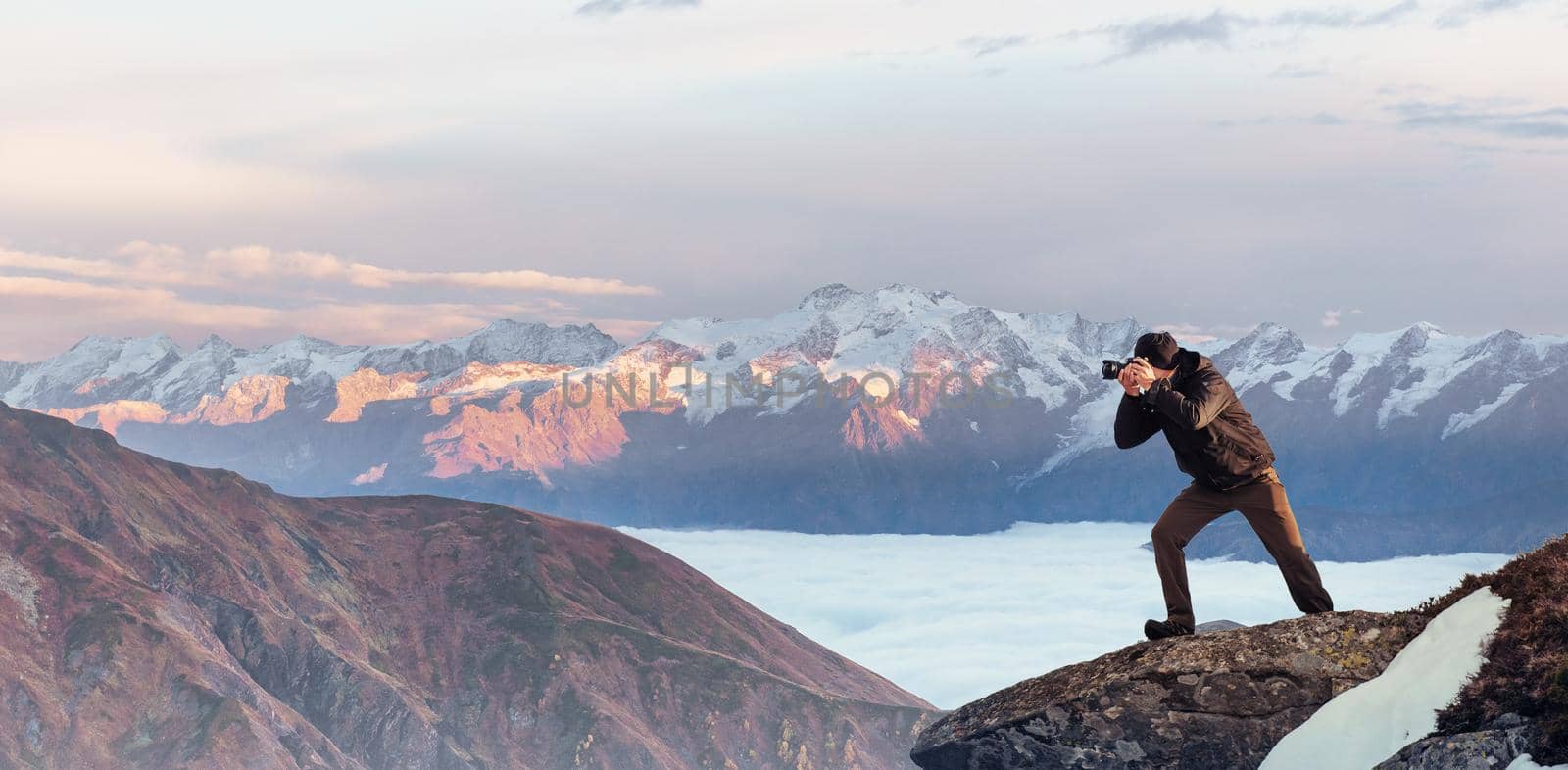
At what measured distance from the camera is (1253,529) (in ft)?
71.4

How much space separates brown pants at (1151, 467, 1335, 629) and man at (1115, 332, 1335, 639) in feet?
0.05

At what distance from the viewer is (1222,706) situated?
21656 mm

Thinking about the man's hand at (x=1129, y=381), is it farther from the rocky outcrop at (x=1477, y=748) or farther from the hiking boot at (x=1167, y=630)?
the rocky outcrop at (x=1477, y=748)

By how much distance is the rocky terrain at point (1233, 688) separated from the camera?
18.9 meters

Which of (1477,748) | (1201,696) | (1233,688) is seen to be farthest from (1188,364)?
(1477,748)

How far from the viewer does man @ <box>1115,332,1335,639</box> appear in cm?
2033

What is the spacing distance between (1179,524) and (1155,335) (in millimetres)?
2769

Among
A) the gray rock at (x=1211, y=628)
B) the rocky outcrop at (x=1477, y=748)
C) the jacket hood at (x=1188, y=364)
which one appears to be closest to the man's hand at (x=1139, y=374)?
the jacket hood at (x=1188, y=364)

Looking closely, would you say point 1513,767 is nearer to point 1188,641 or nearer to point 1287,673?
point 1287,673

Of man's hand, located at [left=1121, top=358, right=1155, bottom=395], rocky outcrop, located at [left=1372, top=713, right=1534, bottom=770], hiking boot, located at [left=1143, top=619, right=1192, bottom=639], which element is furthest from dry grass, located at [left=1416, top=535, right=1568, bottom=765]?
man's hand, located at [left=1121, top=358, right=1155, bottom=395]

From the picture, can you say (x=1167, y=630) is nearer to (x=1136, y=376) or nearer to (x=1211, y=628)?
(x=1136, y=376)

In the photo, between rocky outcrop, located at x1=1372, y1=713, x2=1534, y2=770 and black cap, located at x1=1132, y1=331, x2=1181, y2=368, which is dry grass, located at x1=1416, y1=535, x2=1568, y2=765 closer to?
rocky outcrop, located at x1=1372, y1=713, x2=1534, y2=770

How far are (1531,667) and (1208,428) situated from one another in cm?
494

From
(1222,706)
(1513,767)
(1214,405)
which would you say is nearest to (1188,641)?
(1222,706)
